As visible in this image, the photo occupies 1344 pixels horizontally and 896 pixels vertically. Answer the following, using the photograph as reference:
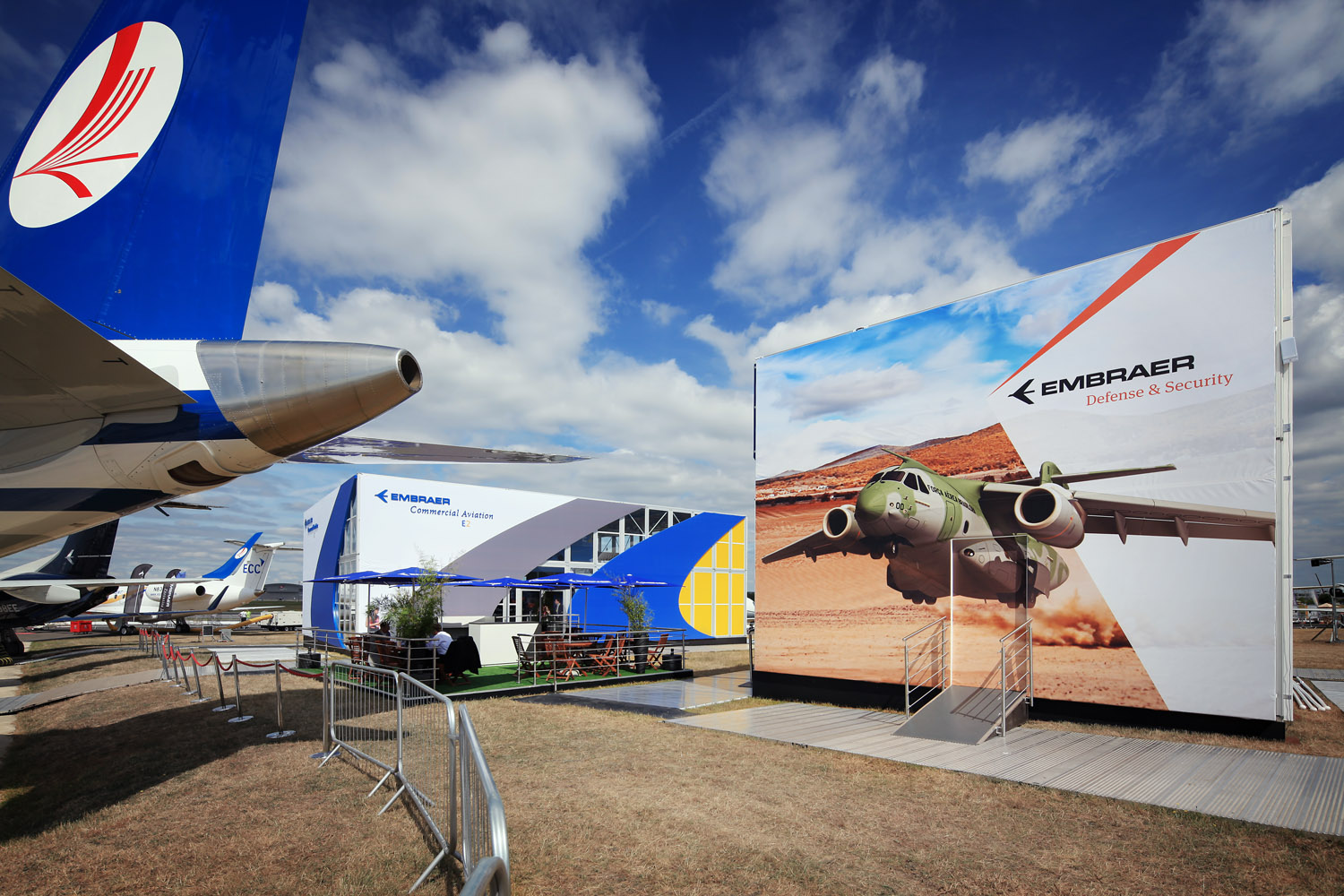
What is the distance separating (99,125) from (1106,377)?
11.8 m

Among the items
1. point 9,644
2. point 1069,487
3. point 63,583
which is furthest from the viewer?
point 9,644

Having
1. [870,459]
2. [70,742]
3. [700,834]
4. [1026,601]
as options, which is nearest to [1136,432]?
[1026,601]

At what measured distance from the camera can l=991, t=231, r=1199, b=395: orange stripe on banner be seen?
9781mm

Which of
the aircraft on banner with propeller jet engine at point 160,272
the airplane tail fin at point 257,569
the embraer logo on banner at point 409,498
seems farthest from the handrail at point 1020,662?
the airplane tail fin at point 257,569

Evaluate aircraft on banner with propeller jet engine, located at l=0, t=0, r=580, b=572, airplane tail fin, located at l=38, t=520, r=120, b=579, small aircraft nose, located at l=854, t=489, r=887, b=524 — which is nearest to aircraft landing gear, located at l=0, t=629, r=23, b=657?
airplane tail fin, located at l=38, t=520, r=120, b=579

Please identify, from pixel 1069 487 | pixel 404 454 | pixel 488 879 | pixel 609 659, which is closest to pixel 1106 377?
pixel 1069 487

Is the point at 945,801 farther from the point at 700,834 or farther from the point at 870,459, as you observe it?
the point at 870,459

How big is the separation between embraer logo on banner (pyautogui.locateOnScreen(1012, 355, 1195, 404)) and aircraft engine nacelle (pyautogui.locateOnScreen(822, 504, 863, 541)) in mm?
3451

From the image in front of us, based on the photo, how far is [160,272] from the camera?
536cm

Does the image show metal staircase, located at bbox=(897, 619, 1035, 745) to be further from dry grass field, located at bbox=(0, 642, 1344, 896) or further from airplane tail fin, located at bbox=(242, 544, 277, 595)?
airplane tail fin, located at bbox=(242, 544, 277, 595)

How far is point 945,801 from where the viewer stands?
6664mm

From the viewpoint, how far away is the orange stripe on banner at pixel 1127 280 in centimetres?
978

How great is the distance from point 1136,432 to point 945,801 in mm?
6260

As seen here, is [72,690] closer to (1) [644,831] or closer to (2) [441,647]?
(2) [441,647]
